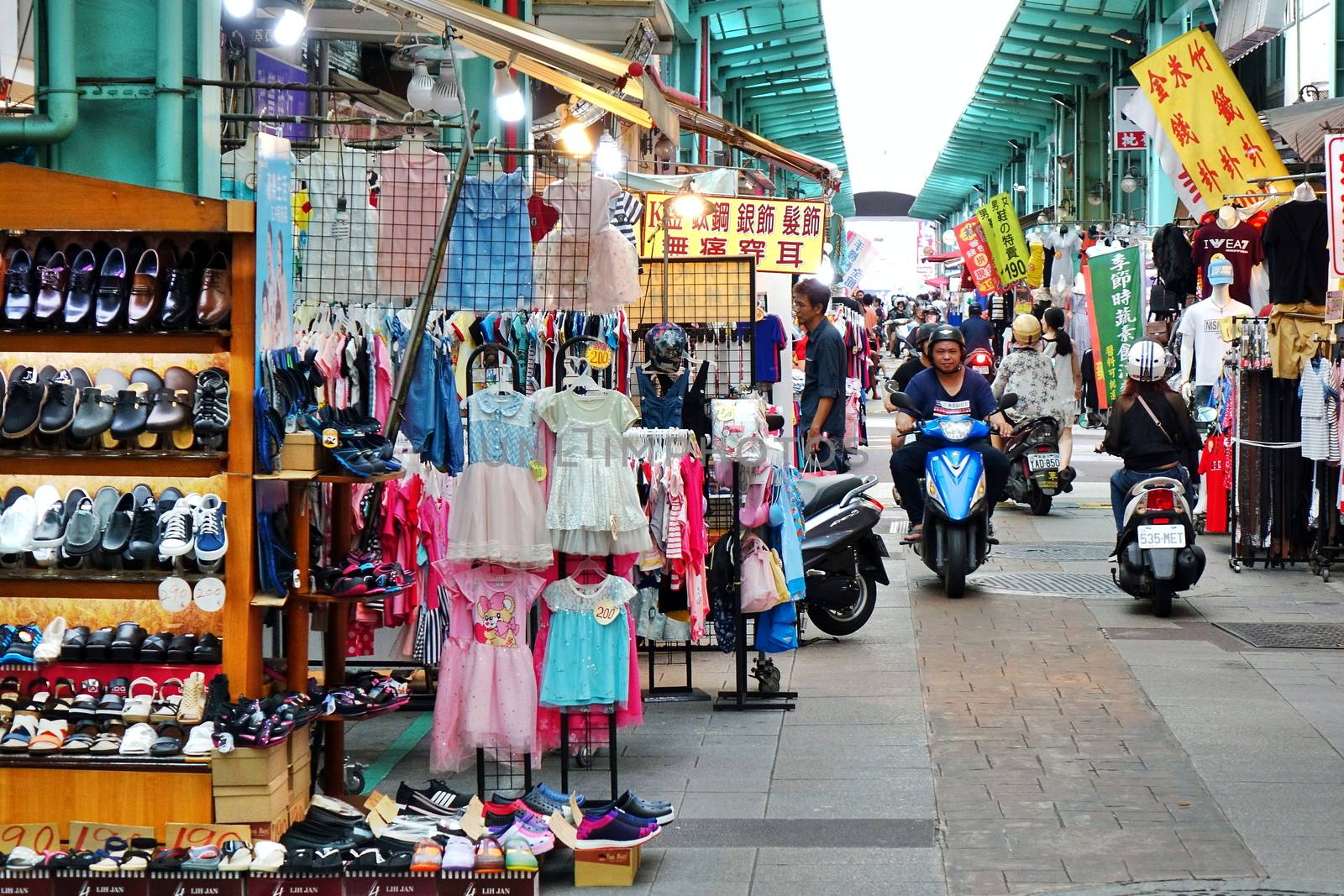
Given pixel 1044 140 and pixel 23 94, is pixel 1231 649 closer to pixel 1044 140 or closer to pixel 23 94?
pixel 23 94

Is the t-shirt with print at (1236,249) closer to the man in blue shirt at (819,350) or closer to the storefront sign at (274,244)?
the man in blue shirt at (819,350)

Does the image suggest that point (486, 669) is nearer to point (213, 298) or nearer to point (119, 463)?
point (119, 463)

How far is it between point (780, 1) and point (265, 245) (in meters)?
26.7

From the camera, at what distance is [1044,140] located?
47812 mm

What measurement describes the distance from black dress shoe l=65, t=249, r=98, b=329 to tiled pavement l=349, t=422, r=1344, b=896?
2411 millimetres

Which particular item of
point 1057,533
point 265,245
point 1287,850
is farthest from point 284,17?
point 1057,533

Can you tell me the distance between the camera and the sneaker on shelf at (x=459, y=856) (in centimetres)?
531

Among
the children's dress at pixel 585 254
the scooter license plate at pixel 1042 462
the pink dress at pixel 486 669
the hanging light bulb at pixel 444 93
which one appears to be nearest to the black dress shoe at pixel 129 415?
the pink dress at pixel 486 669

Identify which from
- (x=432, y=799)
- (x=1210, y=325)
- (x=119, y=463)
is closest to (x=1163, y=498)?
(x=1210, y=325)

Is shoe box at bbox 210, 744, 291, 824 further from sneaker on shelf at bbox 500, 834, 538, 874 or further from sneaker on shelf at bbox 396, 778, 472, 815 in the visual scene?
sneaker on shelf at bbox 500, 834, 538, 874

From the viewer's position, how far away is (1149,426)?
11148 mm

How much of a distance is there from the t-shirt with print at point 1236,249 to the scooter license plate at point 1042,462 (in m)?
2.68

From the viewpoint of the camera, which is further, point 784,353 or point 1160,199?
point 1160,199

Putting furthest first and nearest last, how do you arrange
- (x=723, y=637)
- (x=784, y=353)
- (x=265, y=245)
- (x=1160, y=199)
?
(x=1160, y=199), (x=784, y=353), (x=723, y=637), (x=265, y=245)
